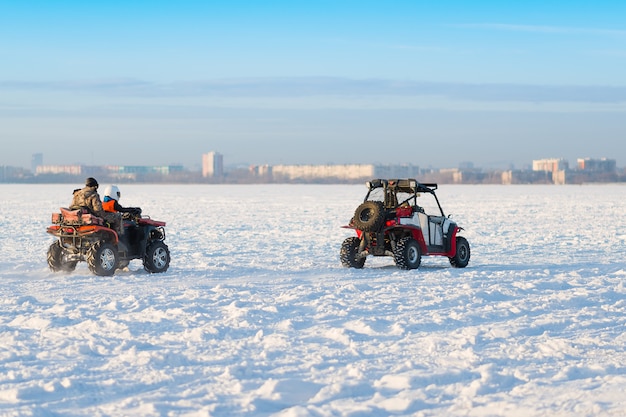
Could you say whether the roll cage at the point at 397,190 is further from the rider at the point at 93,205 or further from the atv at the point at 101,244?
the rider at the point at 93,205

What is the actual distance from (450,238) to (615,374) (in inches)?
365

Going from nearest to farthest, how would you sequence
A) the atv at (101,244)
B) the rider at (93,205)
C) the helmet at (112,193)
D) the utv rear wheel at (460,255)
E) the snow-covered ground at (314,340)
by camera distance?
the snow-covered ground at (314,340) → the atv at (101,244) → the rider at (93,205) → the helmet at (112,193) → the utv rear wheel at (460,255)

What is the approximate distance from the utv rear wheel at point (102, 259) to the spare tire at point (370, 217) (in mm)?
3964

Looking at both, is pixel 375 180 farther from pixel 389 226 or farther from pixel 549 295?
pixel 549 295

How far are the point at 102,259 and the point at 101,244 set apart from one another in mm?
231

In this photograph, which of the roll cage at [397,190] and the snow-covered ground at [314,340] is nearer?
the snow-covered ground at [314,340]

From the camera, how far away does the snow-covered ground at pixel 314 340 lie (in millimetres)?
6180

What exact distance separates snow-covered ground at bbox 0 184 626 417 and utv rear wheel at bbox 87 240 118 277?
249 mm

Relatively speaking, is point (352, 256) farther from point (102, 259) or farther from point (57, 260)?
point (57, 260)

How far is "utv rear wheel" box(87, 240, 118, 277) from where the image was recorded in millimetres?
13938

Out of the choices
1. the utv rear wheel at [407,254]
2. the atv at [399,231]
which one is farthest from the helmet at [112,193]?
the utv rear wheel at [407,254]

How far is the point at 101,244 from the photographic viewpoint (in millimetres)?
14133

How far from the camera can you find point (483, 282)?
1303 cm

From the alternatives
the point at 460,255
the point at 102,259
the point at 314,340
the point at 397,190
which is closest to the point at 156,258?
the point at 102,259
